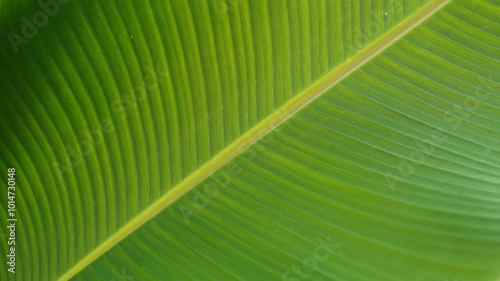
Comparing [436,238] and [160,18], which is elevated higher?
[160,18]

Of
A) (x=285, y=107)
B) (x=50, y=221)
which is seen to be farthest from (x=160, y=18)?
(x=50, y=221)

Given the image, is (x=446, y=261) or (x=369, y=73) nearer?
(x=446, y=261)

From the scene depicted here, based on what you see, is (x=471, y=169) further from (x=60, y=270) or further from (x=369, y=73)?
(x=60, y=270)

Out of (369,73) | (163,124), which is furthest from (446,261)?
(163,124)

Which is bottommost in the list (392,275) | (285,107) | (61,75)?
(392,275)
